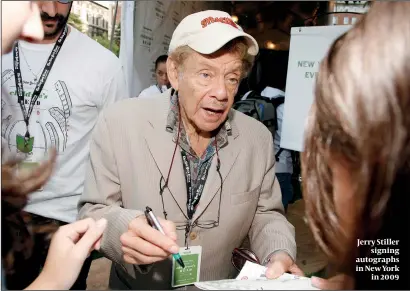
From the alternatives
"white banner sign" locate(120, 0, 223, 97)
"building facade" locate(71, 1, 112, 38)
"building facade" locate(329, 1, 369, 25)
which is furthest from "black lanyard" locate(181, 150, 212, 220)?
"white banner sign" locate(120, 0, 223, 97)

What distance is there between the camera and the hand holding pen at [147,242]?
84 cm

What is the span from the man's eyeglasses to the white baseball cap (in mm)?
559

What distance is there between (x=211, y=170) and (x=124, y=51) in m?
1.05

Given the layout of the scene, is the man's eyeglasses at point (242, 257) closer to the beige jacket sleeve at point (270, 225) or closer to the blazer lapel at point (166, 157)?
the beige jacket sleeve at point (270, 225)

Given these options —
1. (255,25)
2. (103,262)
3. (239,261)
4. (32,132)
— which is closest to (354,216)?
(239,261)

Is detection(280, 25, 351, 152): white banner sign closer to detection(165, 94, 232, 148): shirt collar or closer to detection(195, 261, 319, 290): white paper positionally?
detection(165, 94, 232, 148): shirt collar

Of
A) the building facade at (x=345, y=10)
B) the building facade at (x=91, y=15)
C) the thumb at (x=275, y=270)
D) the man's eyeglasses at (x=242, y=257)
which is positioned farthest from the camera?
the building facade at (x=345, y=10)

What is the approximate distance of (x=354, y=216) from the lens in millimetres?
610

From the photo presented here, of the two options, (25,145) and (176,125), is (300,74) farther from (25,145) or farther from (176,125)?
(25,145)

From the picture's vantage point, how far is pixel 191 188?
44.7 inches

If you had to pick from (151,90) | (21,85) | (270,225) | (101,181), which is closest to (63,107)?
(21,85)

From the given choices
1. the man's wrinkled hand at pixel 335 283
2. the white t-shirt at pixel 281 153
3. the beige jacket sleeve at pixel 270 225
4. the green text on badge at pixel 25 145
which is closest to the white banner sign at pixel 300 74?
the white t-shirt at pixel 281 153

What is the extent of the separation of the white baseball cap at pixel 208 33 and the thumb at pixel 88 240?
60 cm

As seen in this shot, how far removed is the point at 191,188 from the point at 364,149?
65cm
